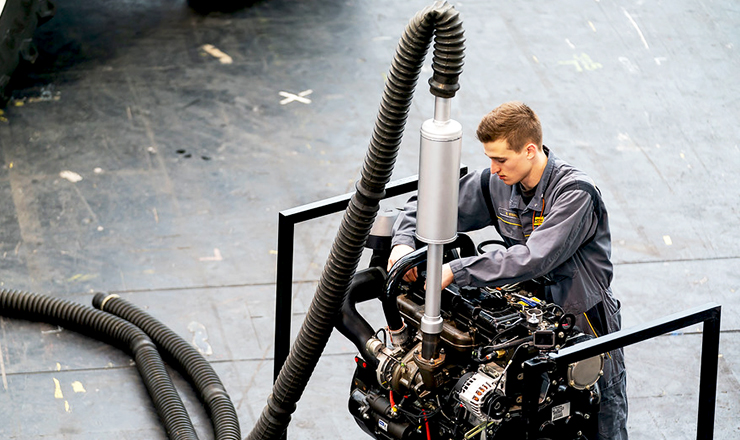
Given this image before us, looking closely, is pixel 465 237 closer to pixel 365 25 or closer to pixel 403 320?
pixel 403 320

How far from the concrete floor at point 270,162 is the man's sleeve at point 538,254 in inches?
67.4

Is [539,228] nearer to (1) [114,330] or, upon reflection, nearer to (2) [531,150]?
(2) [531,150]

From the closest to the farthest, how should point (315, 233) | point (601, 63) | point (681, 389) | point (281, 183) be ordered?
point (681, 389) < point (315, 233) < point (281, 183) < point (601, 63)

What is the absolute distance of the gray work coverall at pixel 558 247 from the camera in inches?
163

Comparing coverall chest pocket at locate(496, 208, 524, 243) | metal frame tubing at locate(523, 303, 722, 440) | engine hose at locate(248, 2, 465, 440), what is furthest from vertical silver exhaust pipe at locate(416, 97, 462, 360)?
coverall chest pocket at locate(496, 208, 524, 243)

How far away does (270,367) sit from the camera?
598cm

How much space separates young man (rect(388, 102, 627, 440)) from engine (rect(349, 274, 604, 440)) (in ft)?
0.40

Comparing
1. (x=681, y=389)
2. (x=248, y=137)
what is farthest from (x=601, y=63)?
(x=681, y=389)

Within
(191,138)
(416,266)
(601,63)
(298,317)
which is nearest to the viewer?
(416,266)

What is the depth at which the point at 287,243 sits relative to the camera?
473cm

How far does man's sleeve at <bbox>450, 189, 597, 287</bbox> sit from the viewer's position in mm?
4125

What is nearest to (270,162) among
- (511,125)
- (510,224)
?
(510,224)

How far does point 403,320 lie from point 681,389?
2136mm

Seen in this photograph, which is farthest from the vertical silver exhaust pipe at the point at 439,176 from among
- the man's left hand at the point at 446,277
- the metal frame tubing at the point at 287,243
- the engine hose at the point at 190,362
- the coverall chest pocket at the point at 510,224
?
the engine hose at the point at 190,362
